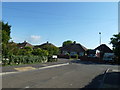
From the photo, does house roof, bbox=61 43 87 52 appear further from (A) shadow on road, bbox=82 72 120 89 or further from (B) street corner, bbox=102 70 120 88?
(A) shadow on road, bbox=82 72 120 89

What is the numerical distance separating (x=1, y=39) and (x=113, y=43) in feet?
107

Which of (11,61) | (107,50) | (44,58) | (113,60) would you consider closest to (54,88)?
(11,61)

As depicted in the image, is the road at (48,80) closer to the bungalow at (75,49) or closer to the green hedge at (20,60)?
the green hedge at (20,60)

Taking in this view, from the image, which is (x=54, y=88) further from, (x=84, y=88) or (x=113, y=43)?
(x=113, y=43)

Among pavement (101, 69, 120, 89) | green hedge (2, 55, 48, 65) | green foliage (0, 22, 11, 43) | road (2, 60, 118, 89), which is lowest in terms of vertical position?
pavement (101, 69, 120, 89)

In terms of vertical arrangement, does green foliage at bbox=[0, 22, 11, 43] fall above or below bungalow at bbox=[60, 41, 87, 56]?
above

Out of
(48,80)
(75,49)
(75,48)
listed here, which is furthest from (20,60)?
(75,48)

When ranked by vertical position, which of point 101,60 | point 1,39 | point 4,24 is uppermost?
point 4,24

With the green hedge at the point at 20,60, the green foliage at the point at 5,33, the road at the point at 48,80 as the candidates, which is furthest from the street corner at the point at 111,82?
the green foliage at the point at 5,33

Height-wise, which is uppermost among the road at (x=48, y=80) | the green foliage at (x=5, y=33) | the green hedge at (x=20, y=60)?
the green foliage at (x=5, y=33)

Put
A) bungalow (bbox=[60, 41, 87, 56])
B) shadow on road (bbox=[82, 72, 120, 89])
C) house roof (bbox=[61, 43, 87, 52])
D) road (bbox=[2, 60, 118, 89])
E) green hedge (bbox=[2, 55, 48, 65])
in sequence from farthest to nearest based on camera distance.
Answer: house roof (bbox=[61, 43, 87, 52])
bungalow (bbox=[60, 41, 87, 56])
green hedge (bbox=[2, 55, 48, 65])
shadow on road (bbox=[82, 72, 120, 89])
road (bbox=[2, 60, 118, 89])

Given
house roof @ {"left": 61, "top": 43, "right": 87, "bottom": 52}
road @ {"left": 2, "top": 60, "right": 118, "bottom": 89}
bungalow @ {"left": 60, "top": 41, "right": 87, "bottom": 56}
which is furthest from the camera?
house roof @ {"left": 61, "top": 43, "right": 87, "bottom": 52}

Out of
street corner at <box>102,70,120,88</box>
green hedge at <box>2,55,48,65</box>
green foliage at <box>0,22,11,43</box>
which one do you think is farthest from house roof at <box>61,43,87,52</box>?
street corner at <box>102,70,120,88</box>

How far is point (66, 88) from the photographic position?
10125 mm
